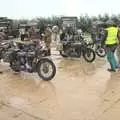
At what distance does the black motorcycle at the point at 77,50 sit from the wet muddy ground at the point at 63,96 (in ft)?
5.11

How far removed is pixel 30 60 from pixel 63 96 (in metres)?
2.57

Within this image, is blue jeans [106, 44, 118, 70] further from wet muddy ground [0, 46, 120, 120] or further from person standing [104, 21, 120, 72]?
wet muddy ground [0, 46, 120, 120]

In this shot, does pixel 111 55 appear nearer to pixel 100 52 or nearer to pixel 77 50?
pixel 77 50

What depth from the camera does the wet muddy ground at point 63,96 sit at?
5.63 meters

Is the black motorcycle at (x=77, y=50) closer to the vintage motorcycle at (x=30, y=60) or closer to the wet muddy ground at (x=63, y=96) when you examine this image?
the wet muddy ground at (x=63, y=96)

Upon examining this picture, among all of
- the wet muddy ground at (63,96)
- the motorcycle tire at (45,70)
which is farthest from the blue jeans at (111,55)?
the motorcycle tire at (45,70)

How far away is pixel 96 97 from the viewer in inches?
261

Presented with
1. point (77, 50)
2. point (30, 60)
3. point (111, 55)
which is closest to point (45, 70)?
point (30, 60)

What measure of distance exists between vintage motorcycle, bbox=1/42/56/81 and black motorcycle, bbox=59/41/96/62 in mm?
2729

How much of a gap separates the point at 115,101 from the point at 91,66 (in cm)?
444

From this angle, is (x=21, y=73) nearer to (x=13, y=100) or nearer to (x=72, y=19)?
(x=13, y=100)

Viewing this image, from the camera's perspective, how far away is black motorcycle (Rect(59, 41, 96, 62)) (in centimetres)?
1167

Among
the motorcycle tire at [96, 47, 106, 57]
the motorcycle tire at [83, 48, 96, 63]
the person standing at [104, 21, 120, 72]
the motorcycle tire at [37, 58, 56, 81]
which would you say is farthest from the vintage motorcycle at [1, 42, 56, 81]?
the motorcycle tire at [96, 47, 106, 57]

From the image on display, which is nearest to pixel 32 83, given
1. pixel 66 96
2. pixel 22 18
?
pixel 66 96
